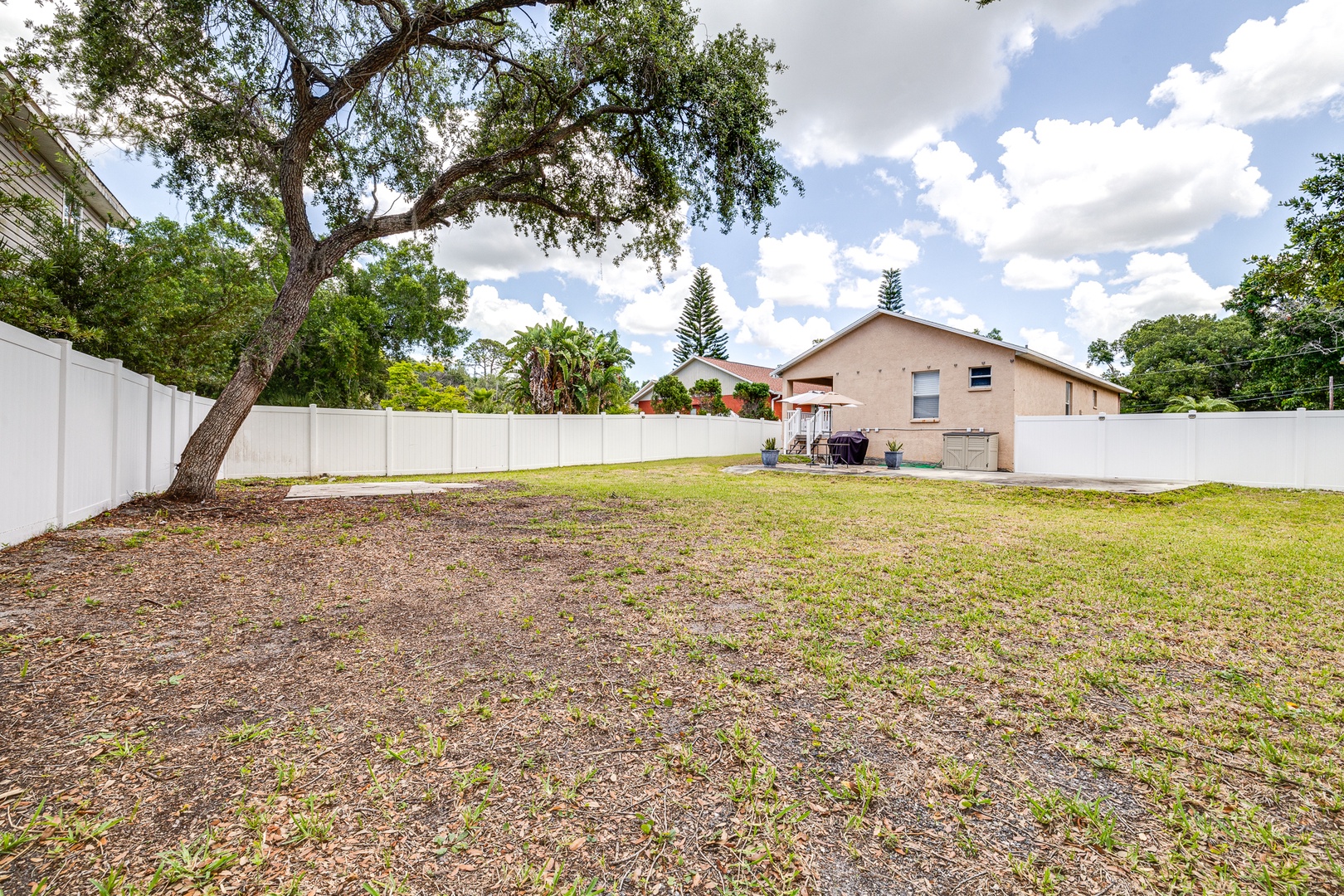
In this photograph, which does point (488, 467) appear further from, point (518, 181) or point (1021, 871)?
point (1021, 871)

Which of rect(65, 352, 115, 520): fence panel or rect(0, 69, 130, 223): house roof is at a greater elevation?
rect(0, 69, 130, 223): house roof

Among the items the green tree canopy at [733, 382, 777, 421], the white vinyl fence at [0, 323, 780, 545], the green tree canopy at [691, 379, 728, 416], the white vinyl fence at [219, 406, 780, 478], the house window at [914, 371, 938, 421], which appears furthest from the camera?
the green tree canopy at [733, 382, 777, 421]

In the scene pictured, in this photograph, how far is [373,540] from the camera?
224 inches

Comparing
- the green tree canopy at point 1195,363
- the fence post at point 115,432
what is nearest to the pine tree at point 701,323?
the green tree canopy at point 1195,363

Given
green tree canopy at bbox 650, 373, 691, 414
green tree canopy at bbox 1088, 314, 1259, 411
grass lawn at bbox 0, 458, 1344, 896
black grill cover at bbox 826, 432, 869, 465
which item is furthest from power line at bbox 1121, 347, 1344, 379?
grass lawn at bbox 0, 458, 1344, 896

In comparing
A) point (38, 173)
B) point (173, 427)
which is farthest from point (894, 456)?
point (38, 173)

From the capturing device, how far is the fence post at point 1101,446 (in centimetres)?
1257

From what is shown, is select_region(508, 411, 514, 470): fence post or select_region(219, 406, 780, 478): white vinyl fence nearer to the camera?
select_region(219, 406, 780, 478): white vinyl fence

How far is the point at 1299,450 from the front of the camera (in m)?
10.2

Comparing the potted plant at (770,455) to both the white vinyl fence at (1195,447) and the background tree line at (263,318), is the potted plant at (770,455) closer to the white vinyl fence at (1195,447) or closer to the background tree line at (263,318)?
the white vinyl fence at (1195,447)

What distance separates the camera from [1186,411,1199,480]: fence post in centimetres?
1134

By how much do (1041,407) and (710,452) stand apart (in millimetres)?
11571

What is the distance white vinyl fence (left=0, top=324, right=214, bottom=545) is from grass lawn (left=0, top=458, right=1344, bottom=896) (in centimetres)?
48

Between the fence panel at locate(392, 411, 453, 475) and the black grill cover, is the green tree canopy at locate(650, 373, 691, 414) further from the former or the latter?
the fence panel at locate(392, 411, 453, 475)
